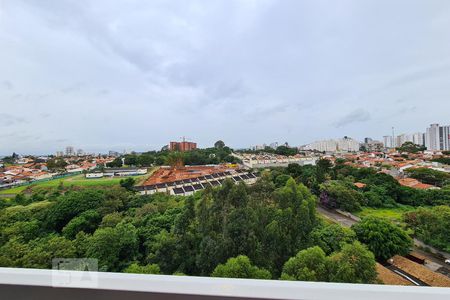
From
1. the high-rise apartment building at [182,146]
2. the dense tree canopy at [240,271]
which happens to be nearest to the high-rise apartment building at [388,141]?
the dense tree canopy at [240,271]

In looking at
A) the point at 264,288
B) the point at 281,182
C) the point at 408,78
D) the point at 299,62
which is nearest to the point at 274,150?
the point at 281,182

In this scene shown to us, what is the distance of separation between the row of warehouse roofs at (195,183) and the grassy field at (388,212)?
59.9 inches

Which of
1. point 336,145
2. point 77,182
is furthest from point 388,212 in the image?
point 77,182

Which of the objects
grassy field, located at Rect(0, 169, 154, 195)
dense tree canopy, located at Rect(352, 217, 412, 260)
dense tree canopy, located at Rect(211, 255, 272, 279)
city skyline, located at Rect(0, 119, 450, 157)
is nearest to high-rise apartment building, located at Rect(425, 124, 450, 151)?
city skyline, located at Rect(0, 119, 450, 157)

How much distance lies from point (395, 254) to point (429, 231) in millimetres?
452

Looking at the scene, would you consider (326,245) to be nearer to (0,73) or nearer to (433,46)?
(433,46)

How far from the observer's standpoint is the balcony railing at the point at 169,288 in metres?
0.45

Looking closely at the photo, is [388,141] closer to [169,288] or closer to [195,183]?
[195,183]

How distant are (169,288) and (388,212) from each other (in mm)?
3099

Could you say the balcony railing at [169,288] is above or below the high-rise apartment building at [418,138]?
below

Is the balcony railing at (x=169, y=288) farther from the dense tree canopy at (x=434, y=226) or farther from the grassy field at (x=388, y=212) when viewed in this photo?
the grassy field at (x=388, y=212)

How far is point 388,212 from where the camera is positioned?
264 centimetres

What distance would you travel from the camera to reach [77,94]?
7.43ft

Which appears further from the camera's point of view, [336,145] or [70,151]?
[336,145]
